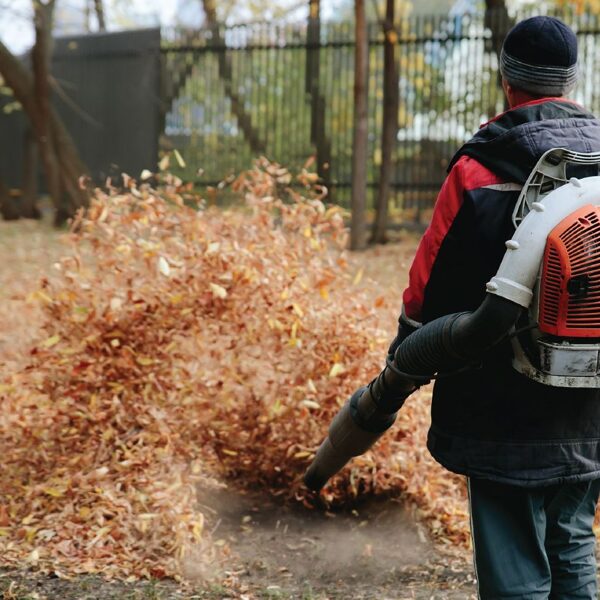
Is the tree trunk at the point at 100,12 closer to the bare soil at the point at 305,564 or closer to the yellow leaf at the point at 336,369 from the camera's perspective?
the yellow leaf at the point at 336,369

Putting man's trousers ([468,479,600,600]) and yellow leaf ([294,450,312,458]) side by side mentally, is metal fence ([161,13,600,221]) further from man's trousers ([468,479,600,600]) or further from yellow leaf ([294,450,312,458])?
man's trousers ([468,479,600,600])

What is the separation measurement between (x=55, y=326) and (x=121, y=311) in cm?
39

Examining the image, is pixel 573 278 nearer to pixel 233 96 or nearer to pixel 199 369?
pixel 199 369

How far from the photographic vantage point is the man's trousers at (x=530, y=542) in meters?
2.33

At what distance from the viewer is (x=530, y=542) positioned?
92.7 inches

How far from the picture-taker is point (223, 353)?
466 cm

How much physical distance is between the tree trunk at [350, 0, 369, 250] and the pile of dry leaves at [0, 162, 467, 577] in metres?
6.30

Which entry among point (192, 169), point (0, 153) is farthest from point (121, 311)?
point (0, 153)

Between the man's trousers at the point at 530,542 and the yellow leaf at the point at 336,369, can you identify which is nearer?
the man's trousers at the point at 530,542

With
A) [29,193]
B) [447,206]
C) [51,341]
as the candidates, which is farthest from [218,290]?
[29,193]

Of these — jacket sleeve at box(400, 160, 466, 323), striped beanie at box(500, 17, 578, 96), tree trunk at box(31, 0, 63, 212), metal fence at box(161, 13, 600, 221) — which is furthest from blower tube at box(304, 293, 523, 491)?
tree trunk at box(31, 0, 63, 212)

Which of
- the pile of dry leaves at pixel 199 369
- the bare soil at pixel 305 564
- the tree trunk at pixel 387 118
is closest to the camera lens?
the bare soil at pixel 305 564

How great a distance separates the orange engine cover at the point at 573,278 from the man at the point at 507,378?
0.15 meters

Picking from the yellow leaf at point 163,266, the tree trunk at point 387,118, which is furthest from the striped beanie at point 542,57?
the tree trunk at point 387,118
